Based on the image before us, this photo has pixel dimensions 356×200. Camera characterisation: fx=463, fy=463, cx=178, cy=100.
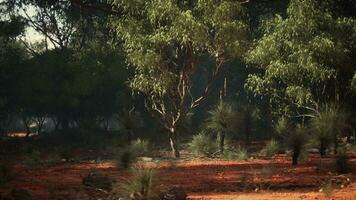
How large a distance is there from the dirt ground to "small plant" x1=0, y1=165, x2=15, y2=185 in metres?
0.20

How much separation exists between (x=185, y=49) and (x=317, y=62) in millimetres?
5958

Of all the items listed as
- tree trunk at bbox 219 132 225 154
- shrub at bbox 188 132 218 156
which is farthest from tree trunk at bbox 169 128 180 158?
tree trunk at bbox 219 132 225 154

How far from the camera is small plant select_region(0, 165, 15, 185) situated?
13.2m

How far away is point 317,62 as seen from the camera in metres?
19.7

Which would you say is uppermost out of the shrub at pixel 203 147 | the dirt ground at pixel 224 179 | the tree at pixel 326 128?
the tree at pixel 326 128

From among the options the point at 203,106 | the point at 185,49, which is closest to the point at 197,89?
the point at 203,106

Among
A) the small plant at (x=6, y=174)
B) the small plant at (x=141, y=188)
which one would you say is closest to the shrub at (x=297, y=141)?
the small plant at (x=141, y=188)

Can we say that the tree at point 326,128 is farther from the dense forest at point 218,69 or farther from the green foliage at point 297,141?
the green foliage at point 297,141

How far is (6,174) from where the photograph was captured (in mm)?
13539

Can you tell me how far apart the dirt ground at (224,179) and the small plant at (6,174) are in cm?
20

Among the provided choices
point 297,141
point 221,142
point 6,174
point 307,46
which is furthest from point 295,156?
point 6,174

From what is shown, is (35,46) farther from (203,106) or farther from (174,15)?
(174,15)

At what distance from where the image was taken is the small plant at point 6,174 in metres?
13.2

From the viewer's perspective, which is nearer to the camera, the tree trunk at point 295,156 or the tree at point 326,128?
the tree trunk at point 295,156
